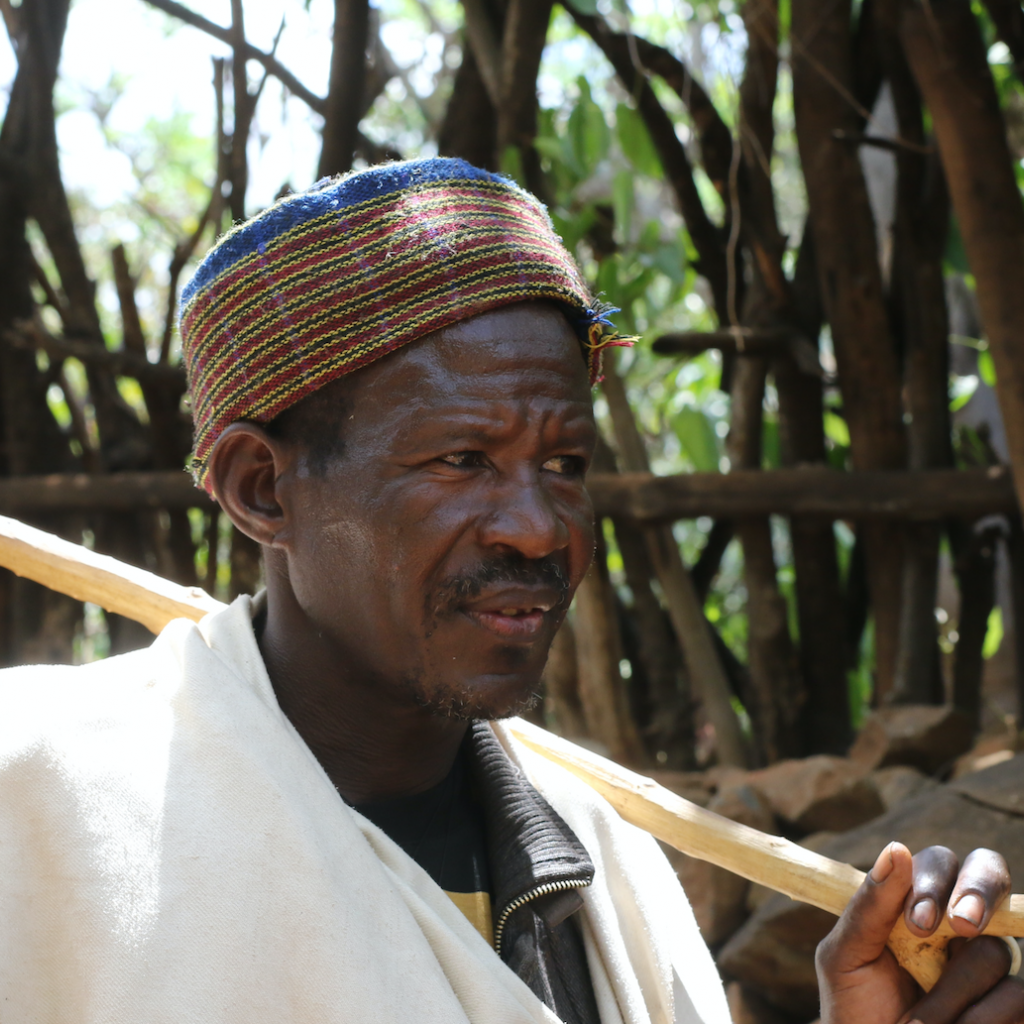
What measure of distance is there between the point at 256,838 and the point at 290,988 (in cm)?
16

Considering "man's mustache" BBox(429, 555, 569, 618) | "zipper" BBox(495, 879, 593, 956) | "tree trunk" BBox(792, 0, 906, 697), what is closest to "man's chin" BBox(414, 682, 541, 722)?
"man's mustache" BBox(429, 555, 569, 618)

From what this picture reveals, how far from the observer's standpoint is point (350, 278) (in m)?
1.54

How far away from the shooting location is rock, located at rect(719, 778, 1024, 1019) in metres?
2.93

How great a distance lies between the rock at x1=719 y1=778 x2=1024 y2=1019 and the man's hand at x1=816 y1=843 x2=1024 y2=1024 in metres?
1.61

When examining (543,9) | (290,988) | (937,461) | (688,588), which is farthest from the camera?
(688,588)

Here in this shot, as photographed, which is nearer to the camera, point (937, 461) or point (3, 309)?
point (937, 461)

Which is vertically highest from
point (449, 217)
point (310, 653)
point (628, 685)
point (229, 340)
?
point (449, 217)

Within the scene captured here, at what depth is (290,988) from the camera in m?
1.22

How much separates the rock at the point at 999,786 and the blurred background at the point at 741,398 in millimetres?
21

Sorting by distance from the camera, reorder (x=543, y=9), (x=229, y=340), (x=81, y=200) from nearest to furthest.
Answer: (x=229, y=340)
(x=543, y=9)
(x=81, y=200)

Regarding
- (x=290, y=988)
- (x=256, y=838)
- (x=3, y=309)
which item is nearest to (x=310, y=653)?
(x=256, y=838)

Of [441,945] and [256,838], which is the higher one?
[256,838]

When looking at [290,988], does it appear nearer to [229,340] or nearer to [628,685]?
[229,340]

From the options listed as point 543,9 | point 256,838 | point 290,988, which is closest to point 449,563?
point 256,838
